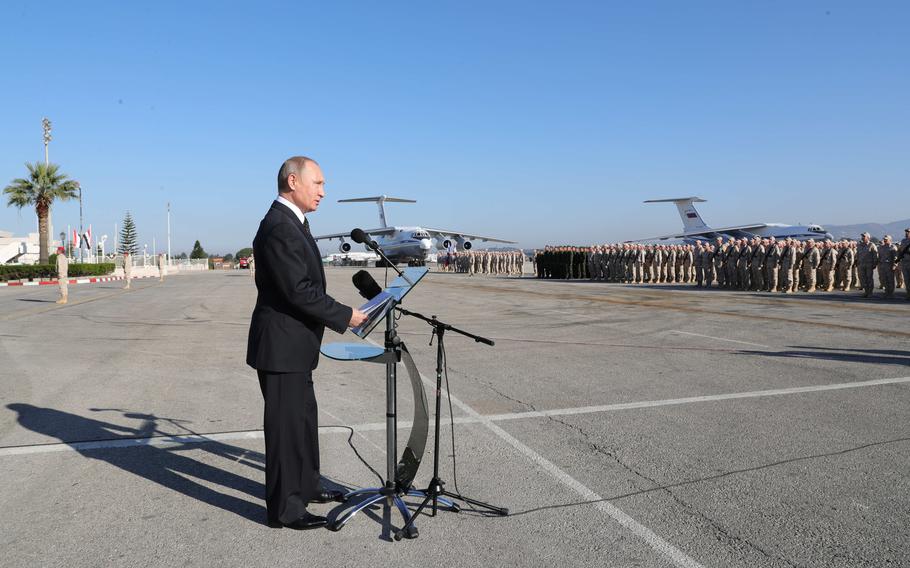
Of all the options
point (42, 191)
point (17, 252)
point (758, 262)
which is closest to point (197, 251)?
point (17, 252)

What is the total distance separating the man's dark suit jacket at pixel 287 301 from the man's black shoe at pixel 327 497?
0.77 meters

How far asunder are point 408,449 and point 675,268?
2951 cm

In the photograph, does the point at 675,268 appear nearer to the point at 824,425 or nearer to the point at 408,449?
the point at 824,425

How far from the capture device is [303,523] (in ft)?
11.0

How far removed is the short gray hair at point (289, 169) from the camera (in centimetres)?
349

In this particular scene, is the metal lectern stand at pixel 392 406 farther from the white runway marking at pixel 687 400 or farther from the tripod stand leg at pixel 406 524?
the white runway marking at pixel 687 400

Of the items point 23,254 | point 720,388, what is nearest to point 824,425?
point 720,388

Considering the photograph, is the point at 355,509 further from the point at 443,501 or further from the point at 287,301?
the point at 287,301

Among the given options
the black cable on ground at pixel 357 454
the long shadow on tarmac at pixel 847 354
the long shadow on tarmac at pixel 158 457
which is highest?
the long shadow on tarmac at pixel 847 354

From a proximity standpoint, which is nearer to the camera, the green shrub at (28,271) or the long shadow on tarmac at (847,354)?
the long shadow on tarmac at (847,354)

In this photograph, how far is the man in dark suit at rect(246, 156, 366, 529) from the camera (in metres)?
3.31

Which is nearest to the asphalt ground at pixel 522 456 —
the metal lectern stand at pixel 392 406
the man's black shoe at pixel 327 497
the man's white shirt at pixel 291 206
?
the metal lectern stand at pixel 392 406

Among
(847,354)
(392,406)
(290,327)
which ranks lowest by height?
(847,354)

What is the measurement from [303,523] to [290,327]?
3.28 ft
